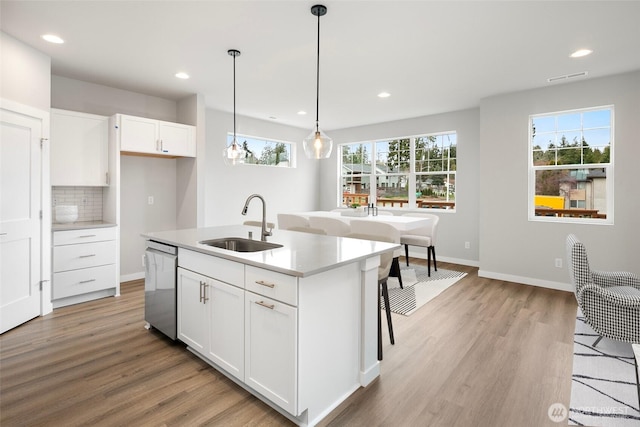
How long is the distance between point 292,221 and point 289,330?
11.1 feet

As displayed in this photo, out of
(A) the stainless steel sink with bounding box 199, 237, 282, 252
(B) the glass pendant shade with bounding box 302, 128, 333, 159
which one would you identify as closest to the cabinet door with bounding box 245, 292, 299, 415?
(A) the stainless steel sink with bounding box 199, 237, 282, 252

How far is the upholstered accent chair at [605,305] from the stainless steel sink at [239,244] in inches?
97.5

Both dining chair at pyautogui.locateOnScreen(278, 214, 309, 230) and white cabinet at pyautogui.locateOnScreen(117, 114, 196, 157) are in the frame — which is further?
dining chair at pyautogui.locateOnScreen(278, 214, 309, 230)

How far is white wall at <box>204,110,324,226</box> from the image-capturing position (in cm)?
572

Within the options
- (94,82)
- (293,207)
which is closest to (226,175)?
(293,207)

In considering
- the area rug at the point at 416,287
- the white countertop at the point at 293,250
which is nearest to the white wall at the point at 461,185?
the area rug at the point at 416,287

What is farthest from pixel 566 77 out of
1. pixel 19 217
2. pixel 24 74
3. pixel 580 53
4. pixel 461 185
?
pixel 19 217

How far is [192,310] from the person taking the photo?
249 cm

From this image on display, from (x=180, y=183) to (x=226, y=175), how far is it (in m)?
1.01

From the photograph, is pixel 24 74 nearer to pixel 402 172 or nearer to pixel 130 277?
pixel 130 277

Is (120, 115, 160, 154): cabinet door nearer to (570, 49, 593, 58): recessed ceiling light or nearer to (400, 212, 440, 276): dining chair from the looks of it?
(400, 212, 440, 276): dining chair

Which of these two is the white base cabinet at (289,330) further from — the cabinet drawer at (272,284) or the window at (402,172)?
the window at (402,172)

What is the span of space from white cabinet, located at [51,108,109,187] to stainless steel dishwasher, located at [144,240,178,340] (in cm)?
177

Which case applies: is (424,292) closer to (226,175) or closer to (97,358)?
(97,358)
